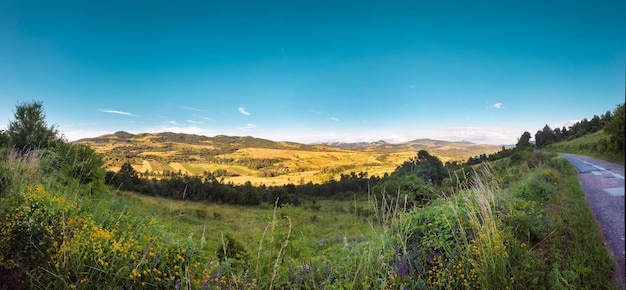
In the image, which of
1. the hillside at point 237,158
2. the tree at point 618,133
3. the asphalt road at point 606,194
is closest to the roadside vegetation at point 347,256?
the asphalt road at point 606,194

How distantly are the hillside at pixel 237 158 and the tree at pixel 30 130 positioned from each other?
22.8 m

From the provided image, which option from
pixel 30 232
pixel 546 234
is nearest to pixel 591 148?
pixel 546 234

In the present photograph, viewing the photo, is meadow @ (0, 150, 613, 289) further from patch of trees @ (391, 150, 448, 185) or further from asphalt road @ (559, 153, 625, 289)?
patch of trees @ (391, 150, 448, 185)

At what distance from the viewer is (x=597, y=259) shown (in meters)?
3.04

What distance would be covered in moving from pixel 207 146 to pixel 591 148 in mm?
94032

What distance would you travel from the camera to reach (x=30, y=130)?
67.9ft

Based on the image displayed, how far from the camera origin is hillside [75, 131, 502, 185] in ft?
191

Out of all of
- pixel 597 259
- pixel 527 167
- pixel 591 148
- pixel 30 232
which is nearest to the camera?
pixel 591 148

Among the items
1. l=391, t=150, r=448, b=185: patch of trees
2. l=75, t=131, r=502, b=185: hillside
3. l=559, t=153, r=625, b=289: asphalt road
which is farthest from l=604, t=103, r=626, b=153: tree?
l=75, t=131, r=502, b=185: hillside

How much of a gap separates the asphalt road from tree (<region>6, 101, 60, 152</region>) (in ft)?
81.3

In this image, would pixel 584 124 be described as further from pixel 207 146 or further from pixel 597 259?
pixel 207 146

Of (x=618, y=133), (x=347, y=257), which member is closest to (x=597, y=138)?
(x=618, y=133)

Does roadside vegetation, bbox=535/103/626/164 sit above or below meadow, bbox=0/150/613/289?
above

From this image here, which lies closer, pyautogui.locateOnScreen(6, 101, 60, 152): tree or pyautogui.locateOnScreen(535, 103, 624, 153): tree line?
pyautogui.locateOnScreen(535, 103, 624, 153): tree line
